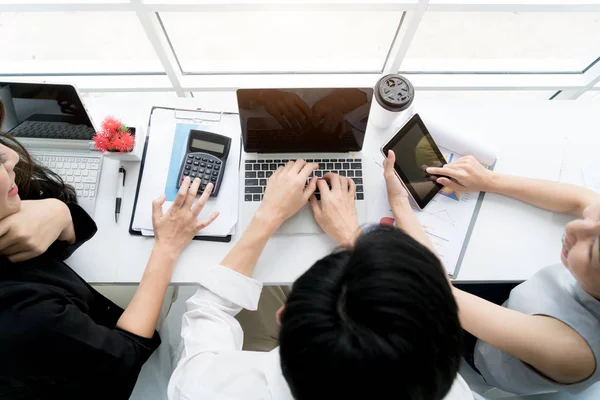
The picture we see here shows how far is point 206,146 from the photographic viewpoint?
984 millimetres

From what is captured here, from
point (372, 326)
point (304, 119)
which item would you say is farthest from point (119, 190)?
point (372, 326)

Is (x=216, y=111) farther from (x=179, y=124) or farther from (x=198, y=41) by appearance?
→ (x=198, y=41)

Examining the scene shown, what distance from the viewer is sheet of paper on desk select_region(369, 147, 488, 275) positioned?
0.93 m

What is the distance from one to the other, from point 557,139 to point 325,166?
662 mm

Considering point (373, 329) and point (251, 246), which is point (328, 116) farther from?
point (373, 329)

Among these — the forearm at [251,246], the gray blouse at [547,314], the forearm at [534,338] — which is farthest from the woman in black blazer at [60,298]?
the gray blouse at [547,314]

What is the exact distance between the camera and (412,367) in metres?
0.44

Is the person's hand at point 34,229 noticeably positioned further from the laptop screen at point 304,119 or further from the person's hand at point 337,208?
the person's hand at point 337,208

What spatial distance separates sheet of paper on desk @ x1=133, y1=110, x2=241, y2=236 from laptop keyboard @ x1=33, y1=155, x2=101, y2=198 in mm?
131

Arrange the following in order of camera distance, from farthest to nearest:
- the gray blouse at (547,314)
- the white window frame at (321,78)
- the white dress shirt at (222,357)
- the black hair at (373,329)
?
the white window frame at (321,78)
the gray blouse at (547,314)
the white dress shirt at (222,357)
the black hair at (373,329)

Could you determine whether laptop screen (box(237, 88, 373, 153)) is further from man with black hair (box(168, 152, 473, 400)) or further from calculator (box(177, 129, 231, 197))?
man with black hair (box(168, 152, 473, 400))

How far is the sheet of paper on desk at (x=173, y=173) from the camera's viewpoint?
941 mm

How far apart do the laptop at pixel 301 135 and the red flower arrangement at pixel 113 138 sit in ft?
0.93

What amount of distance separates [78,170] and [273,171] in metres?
0.50
